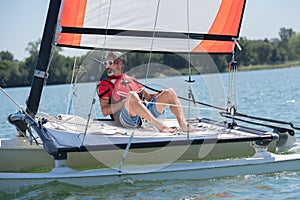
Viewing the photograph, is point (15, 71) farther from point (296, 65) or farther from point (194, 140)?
point (194, 140)

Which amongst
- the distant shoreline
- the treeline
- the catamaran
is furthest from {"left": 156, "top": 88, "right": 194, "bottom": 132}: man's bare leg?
the distant shoreline

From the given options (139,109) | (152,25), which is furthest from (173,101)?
(152,25)

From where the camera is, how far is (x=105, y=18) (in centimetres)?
625

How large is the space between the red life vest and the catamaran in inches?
12.4

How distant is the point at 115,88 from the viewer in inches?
231

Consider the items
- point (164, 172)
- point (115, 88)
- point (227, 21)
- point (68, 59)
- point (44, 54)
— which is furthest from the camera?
point (68, 59)

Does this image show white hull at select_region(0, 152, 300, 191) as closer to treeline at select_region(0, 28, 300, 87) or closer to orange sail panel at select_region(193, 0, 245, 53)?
orange sail panel at select_region(193, 0, 245, 53)

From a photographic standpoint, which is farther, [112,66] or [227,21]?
[227,21]

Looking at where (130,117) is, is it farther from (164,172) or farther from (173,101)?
(164,172)

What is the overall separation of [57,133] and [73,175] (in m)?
0.69

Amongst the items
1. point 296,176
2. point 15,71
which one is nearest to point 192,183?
point 296,176

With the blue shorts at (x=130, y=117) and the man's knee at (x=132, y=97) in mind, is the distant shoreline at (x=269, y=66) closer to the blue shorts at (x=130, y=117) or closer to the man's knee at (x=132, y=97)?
the blue shorts at (x=130, y=117)

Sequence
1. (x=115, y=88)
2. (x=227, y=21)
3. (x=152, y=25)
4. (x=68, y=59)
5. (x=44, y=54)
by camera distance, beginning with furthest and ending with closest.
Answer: (x=68, y=59) → (x=227, y=21) → (x=152, y=25) → (x=115, y=88) → (x=44, y=54)

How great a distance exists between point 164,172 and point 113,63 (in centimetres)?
145
